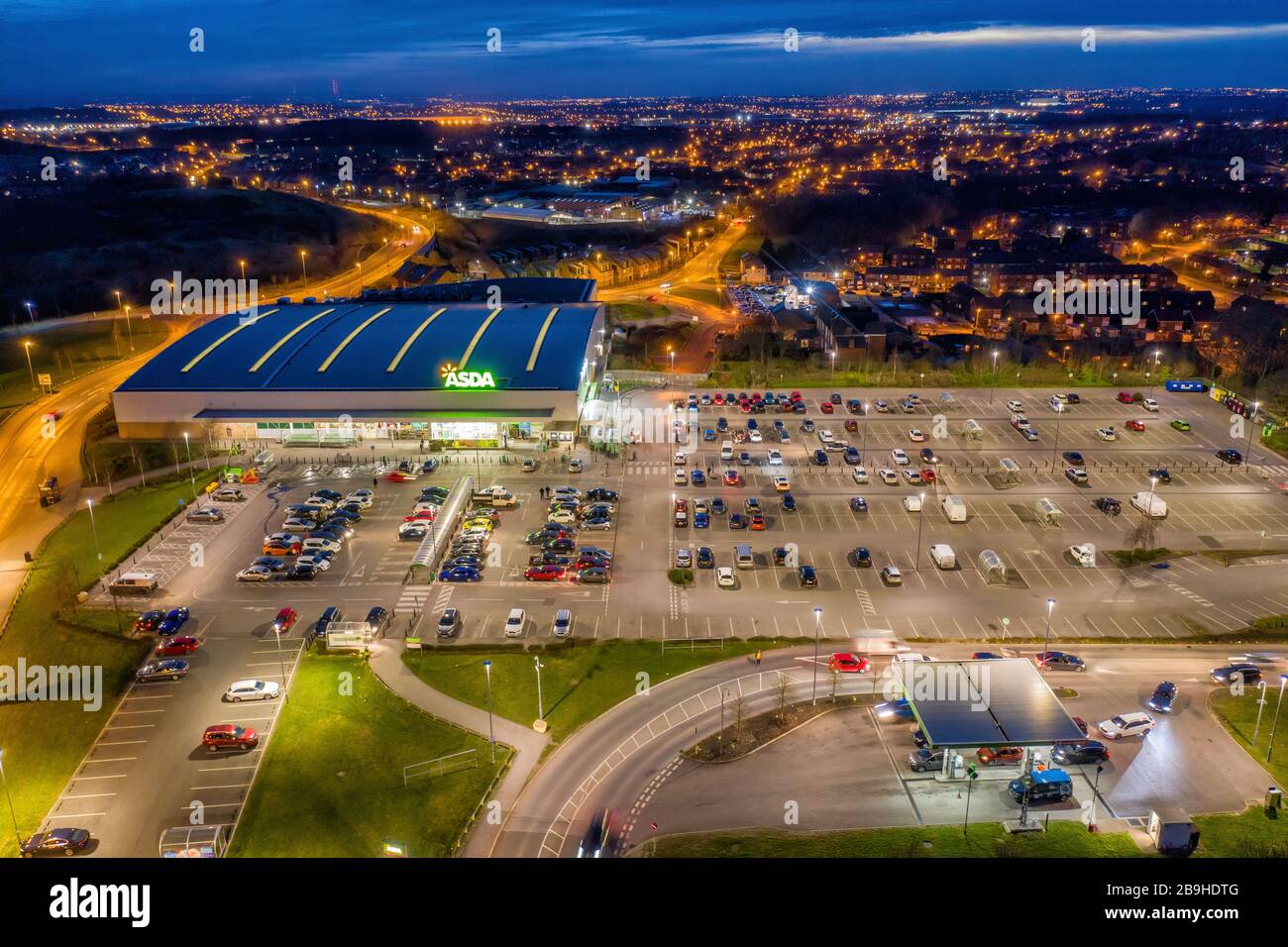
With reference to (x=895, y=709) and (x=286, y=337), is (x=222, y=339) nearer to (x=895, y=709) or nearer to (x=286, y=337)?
(x=286, y=337)

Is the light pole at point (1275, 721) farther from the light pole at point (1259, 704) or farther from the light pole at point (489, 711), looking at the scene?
the light pole at point (489, 711)

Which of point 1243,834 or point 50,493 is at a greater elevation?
point 50,493

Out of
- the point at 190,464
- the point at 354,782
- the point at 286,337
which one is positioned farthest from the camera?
the point at 286,337

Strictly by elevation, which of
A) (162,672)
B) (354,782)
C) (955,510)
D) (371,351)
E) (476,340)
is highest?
(476,340)

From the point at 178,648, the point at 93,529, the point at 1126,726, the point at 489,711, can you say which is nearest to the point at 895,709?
the point at 1126,726

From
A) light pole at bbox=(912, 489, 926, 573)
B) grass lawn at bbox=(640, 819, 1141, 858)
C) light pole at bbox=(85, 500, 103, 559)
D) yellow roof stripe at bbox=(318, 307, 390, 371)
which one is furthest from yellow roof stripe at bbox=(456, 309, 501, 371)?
grass lawn at bbox=(640, 819, 1141, 858)

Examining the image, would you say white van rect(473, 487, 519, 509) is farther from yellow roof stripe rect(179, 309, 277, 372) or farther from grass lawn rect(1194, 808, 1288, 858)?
grass lawn rect(1194, 808, 1288, 858)
